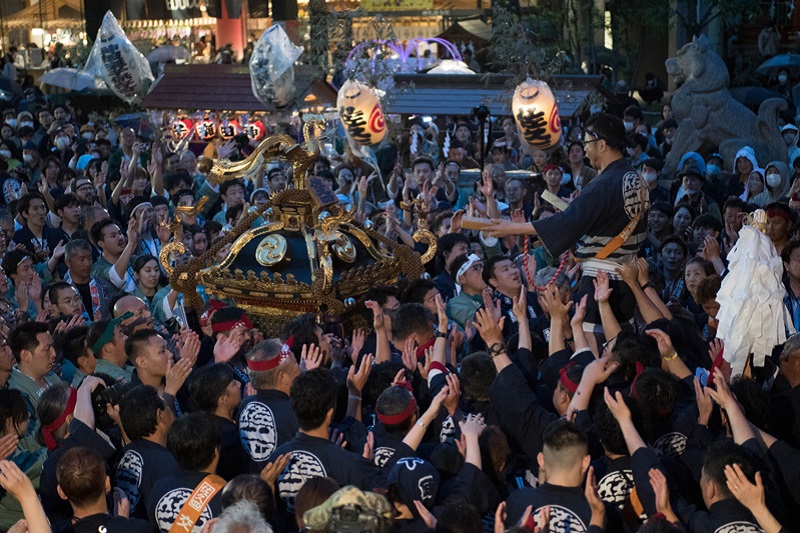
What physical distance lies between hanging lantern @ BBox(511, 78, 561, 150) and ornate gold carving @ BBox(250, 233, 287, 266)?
4760 mm

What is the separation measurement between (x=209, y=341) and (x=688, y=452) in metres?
3.11

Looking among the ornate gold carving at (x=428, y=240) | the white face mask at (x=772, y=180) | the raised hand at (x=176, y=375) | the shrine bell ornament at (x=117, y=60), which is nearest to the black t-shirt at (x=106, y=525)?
the raised hand at (x=176, y=375)

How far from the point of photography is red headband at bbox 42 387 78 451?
4.92 m

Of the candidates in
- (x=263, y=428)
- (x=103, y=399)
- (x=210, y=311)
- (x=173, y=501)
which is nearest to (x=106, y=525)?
(x=173, y=501)

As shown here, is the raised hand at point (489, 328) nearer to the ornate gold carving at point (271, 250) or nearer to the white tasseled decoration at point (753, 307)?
the white tasseled decoration at point (753, 307)

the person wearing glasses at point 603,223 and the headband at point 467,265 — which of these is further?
the headband at point 467,265

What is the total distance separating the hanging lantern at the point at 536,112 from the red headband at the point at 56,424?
673 cm

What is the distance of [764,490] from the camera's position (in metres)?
3.95

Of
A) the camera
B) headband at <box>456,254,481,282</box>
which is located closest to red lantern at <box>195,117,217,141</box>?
headband at <box>456,254,481,282</box>

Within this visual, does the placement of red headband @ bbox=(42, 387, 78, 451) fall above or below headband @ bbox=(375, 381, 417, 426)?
below

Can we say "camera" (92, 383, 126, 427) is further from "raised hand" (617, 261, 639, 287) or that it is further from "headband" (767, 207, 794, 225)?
"headband" (767, 207, 794, 225)

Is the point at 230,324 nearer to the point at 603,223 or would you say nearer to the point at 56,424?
the point at 56,424

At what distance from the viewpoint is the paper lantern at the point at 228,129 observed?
63.1ft

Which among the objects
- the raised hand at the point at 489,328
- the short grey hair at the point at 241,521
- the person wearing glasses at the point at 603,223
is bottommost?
the short grey hair at the point at 241,521
